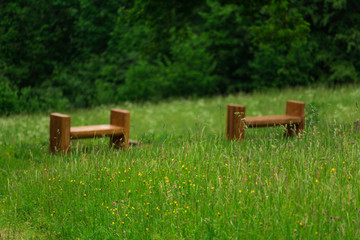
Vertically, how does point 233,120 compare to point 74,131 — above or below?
above

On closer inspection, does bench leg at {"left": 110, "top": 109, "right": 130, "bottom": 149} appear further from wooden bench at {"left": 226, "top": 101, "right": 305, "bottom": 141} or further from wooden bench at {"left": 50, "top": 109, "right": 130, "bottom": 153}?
wooden bench at {"left": 226, "top": 101, "right": 305, "bottom": 141}

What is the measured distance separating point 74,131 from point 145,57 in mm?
14003

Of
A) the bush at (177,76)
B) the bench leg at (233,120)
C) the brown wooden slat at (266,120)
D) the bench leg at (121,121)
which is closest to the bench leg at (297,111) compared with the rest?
the brown wooden slat at (266,120)

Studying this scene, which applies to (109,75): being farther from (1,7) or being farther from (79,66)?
(1,7)

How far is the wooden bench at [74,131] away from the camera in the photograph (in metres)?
7.47

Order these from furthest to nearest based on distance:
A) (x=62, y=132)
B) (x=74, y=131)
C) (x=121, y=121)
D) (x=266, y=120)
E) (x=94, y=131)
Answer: (x=121, y=121) → (x=266, y=120) → (x=94, y=131) → (x=74, y=131) → (x=62, y=132)

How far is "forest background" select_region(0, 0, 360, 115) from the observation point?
A: 72.7 feet

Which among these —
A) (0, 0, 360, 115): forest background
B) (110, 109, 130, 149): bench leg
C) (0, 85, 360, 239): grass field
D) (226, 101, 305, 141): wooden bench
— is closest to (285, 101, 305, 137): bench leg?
(226, 101, 305, 141): wooden bench

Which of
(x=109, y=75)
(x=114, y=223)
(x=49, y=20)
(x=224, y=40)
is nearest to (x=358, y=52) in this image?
(x=224, y=40)

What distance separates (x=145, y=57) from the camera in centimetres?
2128

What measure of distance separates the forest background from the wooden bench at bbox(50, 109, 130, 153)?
40.5ft

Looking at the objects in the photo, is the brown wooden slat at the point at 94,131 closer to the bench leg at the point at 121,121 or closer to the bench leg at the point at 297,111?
the bench leg at the point at 121,121

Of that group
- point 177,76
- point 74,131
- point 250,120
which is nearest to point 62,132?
point 74,131

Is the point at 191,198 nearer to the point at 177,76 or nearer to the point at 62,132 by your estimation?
the point at 62,132
